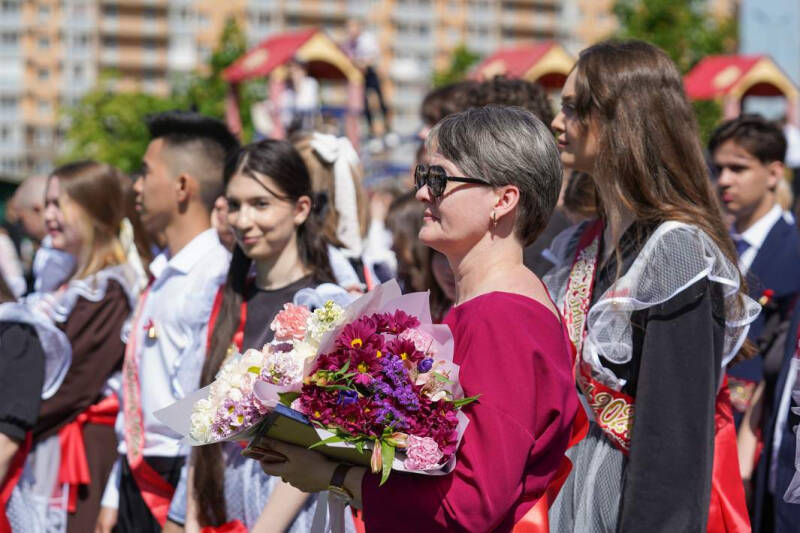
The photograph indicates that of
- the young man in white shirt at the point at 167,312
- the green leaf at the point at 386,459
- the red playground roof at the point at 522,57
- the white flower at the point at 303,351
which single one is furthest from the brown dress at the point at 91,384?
the red playground roof at the point at 522,57

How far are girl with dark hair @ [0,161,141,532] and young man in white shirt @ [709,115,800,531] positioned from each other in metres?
2.78

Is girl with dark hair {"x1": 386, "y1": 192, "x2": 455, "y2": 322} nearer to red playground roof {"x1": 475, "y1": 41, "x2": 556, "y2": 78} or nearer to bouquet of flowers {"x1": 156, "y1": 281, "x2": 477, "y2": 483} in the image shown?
bouquet of flowers {"x1": 156, "y1": 281, "x2": 477, "y2": 483}

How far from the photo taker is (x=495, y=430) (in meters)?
2.35

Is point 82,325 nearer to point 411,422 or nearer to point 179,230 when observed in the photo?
point 179,230

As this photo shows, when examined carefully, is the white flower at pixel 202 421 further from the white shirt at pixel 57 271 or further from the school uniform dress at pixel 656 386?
the white shirt at pixel 57 271

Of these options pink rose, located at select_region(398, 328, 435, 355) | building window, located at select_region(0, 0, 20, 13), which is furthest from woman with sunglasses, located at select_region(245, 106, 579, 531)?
building window, located at select_region(0, 0, 20, 13)

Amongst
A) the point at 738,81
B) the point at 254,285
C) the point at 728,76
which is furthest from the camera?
the point at 728,76

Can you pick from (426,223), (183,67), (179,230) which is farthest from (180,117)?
(183,67)

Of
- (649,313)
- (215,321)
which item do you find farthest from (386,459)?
(215,321)

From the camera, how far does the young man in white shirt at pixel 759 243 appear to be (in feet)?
15.8

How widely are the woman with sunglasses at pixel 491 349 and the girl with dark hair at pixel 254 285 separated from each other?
3.74 ft

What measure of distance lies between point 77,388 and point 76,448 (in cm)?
26

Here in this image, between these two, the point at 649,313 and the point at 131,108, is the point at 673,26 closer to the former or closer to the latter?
the point at 649,313

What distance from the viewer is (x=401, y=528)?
242cm
